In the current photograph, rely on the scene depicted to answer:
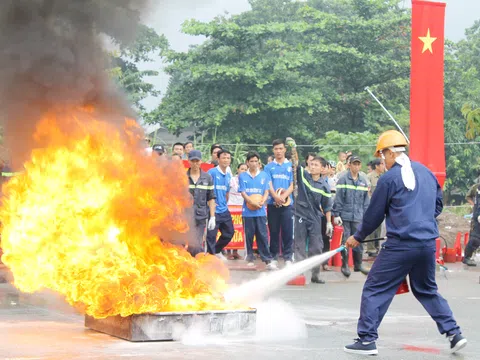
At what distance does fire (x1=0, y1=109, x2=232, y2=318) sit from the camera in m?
7.94

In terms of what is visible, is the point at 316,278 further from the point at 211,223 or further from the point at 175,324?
the point at 175,324

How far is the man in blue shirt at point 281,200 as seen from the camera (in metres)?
14.9

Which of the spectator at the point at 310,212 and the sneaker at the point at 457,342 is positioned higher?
the spectator at the point at 310,212

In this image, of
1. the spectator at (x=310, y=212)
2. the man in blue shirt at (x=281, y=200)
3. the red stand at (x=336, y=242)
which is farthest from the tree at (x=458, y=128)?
the spectator at (x=310, y=212)

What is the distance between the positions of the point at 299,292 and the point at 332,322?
9.65 ft

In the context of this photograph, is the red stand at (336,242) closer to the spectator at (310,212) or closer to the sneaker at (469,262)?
the spectator at (310,212)

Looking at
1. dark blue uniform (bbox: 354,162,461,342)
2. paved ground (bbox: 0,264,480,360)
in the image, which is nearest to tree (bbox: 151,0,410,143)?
paved ground (bbox: 0,264,480,360)

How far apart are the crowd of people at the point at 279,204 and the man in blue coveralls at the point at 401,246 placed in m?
5.13

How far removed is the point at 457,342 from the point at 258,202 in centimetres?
756

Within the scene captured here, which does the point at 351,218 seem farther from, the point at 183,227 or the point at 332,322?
the point at 183,227

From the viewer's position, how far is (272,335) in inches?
324

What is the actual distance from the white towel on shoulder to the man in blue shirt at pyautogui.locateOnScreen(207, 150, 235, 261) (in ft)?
20.0

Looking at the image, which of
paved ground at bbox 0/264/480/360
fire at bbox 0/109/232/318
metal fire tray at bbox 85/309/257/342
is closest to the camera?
paved ground at bbox 0/264/480/360

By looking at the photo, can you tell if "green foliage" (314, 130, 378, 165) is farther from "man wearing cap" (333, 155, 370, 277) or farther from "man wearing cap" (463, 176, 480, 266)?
"man wearing cap" (333, 155, 370, 277)
